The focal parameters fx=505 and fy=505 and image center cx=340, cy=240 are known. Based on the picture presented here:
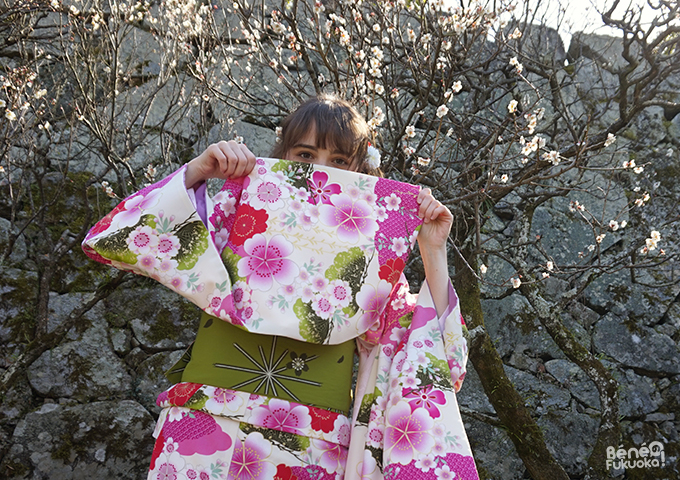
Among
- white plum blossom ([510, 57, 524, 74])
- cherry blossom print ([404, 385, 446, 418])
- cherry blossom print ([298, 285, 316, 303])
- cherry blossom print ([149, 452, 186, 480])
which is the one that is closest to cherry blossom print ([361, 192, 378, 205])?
cherry blossom print ([298, 285, 316, 303])

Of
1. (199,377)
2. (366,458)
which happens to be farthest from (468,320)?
(199,377)

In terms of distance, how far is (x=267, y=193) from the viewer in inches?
64.1

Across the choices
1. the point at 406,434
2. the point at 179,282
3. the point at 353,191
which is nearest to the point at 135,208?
the point at 179,282

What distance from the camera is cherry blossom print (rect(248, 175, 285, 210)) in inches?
63.4

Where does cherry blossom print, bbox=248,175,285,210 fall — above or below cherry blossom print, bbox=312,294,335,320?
above

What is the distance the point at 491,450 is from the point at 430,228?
2.50 m

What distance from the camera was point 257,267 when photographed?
4.99 ft

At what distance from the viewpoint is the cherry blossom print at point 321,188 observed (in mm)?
1661

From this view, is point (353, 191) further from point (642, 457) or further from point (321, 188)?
point (642, 457)

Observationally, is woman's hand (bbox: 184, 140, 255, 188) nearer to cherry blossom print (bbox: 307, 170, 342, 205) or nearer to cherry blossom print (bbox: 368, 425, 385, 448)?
cherry blossom print (bbox: 307, 170, 342, 205)

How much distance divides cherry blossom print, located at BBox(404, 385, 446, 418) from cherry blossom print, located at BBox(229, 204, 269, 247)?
0.67 metres

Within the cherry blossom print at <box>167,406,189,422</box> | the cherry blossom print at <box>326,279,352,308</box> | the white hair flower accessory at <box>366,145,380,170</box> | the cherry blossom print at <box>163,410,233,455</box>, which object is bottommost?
the cherry blossom print at <box>163,410,233,455</box>

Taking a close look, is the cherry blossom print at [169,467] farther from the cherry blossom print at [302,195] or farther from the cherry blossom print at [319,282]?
the cherry blossom print at [302,195]

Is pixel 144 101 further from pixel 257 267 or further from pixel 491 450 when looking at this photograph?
pixel 491 450
